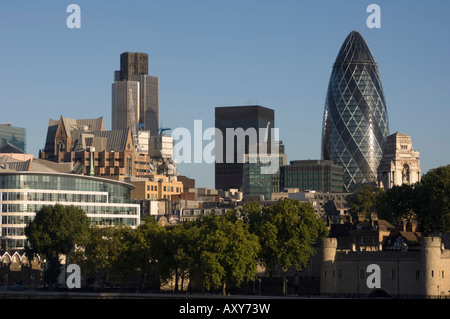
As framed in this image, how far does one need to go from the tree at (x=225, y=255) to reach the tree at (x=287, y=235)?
3.14 metres

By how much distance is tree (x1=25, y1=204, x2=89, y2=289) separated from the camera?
171375 millimetres

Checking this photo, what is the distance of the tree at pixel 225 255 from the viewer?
477 feet

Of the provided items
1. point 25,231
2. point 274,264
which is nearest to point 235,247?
point 274,264

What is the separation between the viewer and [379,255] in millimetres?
141000

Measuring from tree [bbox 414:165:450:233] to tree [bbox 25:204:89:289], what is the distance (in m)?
57.1

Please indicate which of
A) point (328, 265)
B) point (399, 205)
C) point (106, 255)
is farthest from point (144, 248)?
point (399, 205)

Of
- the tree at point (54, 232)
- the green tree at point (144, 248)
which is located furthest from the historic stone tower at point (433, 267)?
the tree at point (54, 232)

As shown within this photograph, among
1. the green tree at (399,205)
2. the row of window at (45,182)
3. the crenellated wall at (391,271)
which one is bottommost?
the crenellated wall at (391,271)

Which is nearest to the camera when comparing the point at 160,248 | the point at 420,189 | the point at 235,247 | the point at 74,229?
the point at 235,247

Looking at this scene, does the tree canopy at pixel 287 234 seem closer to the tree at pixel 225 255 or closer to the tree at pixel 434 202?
the tree at pixel 225 255

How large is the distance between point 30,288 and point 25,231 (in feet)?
50.0

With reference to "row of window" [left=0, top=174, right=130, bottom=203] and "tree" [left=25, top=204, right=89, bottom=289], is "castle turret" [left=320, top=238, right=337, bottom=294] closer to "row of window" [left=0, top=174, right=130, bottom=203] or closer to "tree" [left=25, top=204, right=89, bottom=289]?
"tree" [left=25, top=204, right=89, bottom=289]

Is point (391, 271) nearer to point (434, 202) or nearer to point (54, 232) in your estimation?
point (434, 202)
